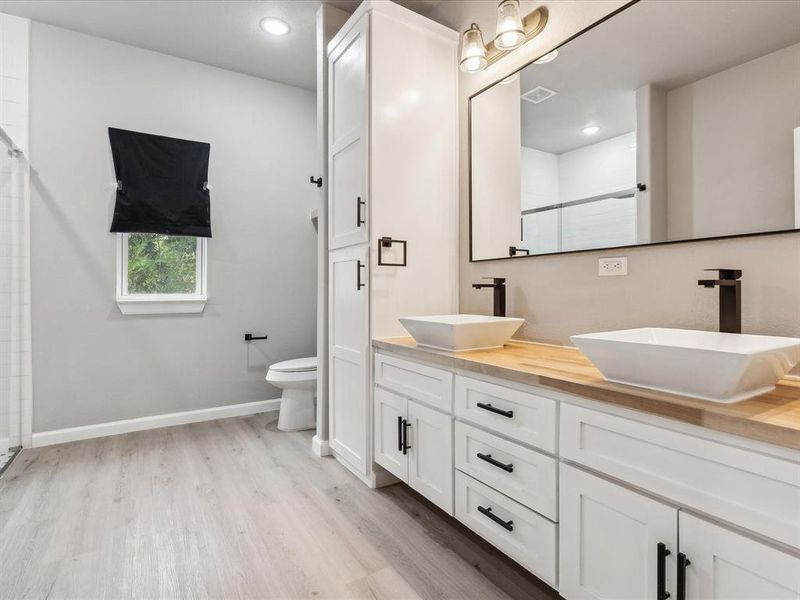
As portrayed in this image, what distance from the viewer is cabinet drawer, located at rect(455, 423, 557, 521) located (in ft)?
4.21

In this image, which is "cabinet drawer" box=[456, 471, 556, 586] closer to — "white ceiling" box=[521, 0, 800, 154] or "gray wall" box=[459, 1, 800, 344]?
"gray wall" box=[459, 1, 800, 344]

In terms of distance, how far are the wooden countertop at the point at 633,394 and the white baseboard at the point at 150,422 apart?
2204mm

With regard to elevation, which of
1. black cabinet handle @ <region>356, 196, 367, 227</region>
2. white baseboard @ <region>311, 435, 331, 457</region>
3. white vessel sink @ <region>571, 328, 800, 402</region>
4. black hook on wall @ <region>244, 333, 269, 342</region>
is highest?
black cabinet handle @ <region>356, 196, 367, 227</region>

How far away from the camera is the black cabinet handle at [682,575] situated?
954mm

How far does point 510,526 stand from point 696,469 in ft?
2.19

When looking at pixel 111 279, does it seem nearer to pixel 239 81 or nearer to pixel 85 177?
pixel 85 177

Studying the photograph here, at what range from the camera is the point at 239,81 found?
11.3ft

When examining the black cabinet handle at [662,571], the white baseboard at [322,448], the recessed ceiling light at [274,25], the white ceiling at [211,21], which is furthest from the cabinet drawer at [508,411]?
the recessed ceiling light at [274,25]

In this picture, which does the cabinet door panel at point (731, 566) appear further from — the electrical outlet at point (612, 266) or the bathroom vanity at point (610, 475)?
the electrical outlet at point (612, 266)

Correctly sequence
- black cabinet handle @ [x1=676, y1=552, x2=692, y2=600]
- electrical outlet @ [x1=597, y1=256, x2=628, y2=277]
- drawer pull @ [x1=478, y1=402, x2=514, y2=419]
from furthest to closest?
electrical outlet @ [x1=597, y1=256, x2=628, y2=277], drawer pull @ [x1=478, y1=402, x2=514, y2=419], black cabinet handle @ [x1=676, y1=552, x2=692, y2=600]

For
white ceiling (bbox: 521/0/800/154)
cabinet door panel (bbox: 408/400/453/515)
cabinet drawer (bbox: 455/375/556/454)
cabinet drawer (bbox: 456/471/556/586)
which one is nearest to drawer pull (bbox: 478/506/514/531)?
cabinet drawer (bbox: 456/471/556/586)

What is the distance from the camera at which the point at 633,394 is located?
3.39ft

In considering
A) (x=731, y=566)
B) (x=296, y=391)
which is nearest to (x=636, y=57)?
(x=731, y=566)

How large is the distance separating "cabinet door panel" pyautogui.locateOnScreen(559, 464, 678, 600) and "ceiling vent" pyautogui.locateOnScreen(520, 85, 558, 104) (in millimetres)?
1607
